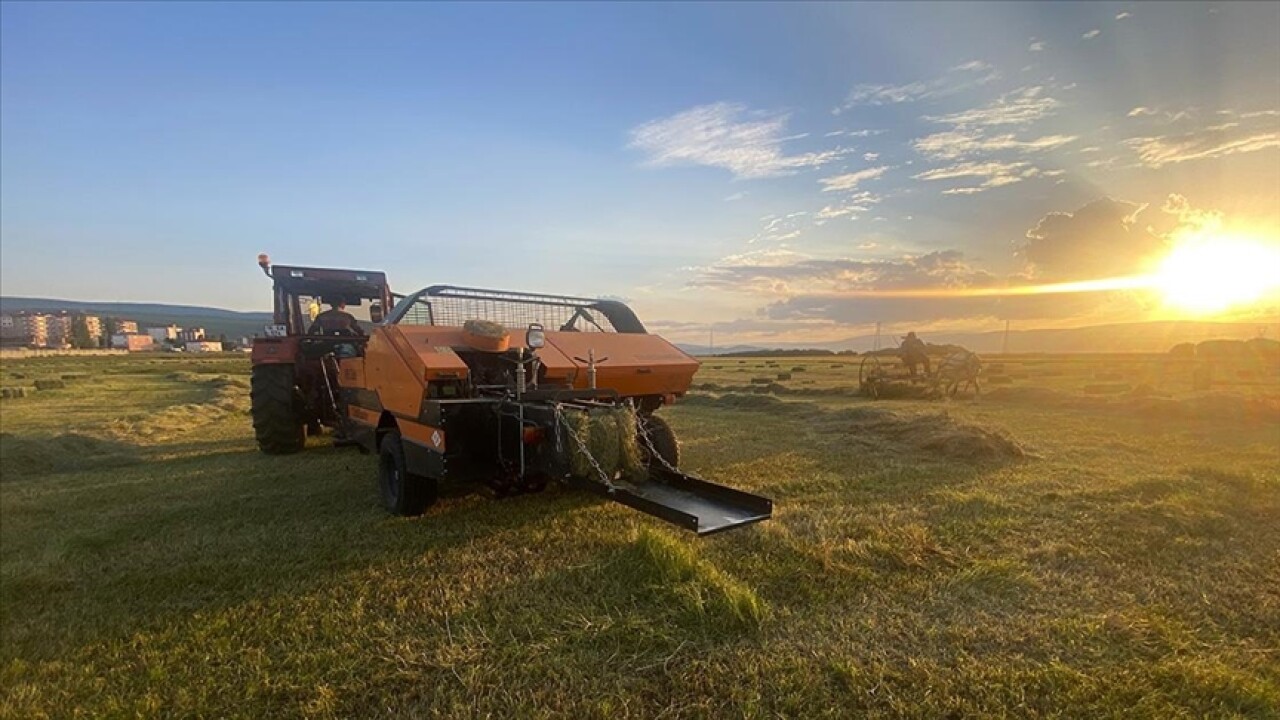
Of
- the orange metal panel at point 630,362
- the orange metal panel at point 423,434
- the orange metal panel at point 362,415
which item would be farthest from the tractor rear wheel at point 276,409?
the orange metal panel at point 630,362

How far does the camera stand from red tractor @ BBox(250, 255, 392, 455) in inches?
344

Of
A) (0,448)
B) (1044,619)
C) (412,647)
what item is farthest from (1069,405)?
(0,448)

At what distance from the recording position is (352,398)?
271 inches

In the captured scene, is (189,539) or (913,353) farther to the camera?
(913,353)

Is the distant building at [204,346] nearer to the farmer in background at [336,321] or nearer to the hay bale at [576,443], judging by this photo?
the farmer in background at [336,321]

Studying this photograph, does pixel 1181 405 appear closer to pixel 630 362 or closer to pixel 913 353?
pixel 913 353

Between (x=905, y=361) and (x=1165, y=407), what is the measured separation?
7386 millimetres

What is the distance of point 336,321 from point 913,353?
1685 cm

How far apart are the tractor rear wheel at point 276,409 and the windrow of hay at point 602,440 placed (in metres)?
6.18

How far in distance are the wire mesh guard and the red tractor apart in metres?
2.82

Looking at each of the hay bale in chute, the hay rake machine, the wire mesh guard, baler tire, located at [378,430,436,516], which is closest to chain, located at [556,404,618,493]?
the hay bale in chute

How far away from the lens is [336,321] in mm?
9547

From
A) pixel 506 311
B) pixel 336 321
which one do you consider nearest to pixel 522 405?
pixel 506 311

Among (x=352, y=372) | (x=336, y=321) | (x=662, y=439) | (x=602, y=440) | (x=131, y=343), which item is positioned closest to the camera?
(x=602, y=440)
